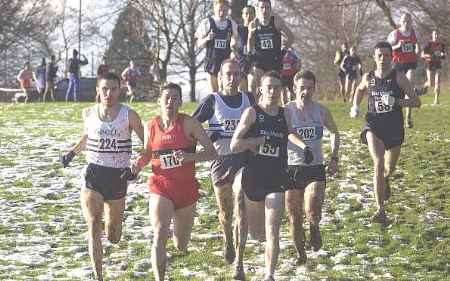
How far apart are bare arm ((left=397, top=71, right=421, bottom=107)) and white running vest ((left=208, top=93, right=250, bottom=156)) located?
2.18 meters

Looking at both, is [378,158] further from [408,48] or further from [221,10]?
[408,48]

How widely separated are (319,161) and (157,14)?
31.8m

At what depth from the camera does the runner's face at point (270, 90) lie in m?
6.83

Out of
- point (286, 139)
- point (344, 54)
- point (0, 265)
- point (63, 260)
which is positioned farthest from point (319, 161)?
point (344, 54)

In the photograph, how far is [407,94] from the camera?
29.0 ft

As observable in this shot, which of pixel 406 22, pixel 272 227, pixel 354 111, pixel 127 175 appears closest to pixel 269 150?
pixel 272 227

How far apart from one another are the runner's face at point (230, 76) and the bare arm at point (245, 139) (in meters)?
0.65

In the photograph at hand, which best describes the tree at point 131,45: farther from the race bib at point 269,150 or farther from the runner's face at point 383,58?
the race bib at point 269,150

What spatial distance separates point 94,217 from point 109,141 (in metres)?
0.75

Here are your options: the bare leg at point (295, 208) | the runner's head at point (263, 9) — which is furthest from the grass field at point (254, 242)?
the runner's head at point (263, 9)

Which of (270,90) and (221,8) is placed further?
(221,8)

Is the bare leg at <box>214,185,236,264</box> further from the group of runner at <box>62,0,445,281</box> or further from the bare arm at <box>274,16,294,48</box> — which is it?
the bare arm at <box>274,16,294,48</box>

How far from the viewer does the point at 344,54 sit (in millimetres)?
22781

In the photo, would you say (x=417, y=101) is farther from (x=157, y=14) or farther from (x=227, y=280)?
(x=157, y=14)
